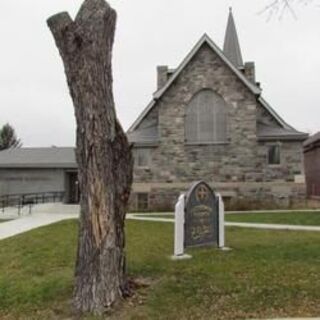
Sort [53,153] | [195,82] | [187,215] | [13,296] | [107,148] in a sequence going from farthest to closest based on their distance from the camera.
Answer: [53,153] < [195,82] < [187,215] < [13,296] < [107,148]

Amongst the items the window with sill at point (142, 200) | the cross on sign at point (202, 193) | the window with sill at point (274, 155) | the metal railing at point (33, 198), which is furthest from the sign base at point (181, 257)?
the metal railing at point (33, 198)

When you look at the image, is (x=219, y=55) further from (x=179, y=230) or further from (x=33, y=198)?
(x=179, y=230)

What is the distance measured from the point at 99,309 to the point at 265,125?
976 inches

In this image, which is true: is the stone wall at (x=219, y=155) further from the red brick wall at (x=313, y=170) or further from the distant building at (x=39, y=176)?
the red brick wall at (x=313, y=170)

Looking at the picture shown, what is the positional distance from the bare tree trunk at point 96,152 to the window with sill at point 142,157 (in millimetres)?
22602

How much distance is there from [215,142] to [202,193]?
1869cm

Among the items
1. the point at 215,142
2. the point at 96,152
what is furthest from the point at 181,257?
the point at 215,142

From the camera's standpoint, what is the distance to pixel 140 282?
8219 millimetres

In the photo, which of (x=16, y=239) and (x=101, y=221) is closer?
(x=101, y=221)

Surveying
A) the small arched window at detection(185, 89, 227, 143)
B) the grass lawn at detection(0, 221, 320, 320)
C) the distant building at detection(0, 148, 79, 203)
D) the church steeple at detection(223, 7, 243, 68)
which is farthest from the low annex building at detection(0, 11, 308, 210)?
the grass lawn at detection(0, 221, 320, 320)

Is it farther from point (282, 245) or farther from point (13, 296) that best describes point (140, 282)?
point (282, 245)

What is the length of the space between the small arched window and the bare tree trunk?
22.6 metres

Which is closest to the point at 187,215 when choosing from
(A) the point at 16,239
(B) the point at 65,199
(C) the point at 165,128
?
(A) the point at 16,239

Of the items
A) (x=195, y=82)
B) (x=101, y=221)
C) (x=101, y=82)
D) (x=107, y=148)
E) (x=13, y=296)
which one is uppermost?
(x=195, y=82)
